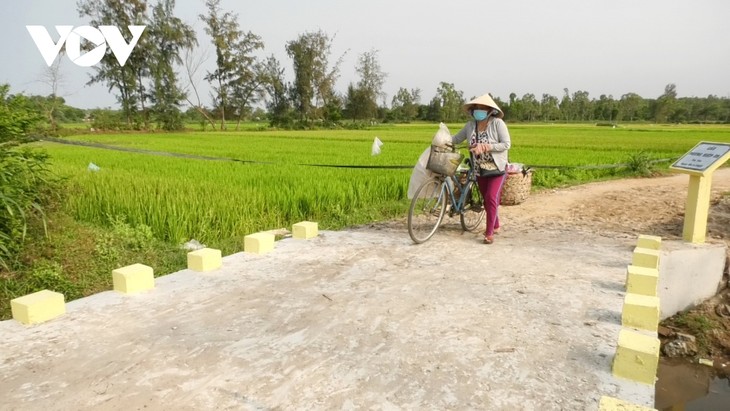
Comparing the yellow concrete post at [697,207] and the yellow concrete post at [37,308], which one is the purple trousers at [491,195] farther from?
the yellow concrete post at [37,308]

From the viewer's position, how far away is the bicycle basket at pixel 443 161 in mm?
4605

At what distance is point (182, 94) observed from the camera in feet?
128

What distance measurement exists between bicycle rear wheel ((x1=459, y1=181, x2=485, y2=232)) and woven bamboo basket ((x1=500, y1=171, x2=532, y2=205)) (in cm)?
186

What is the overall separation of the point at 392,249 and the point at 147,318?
7.50 feet

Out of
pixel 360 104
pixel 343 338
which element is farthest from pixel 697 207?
pixel 360 104

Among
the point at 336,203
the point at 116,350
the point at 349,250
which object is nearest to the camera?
the point at 116,350

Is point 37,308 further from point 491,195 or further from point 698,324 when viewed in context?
point 698,324

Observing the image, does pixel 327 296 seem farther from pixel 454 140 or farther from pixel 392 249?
pixel 454 140

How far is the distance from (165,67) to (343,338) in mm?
40945

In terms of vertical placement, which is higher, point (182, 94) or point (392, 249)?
point (182, 94)

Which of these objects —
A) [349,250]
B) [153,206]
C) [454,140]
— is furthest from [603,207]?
[153,206]

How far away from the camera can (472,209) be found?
518cm

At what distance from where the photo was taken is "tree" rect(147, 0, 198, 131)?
37.7 m

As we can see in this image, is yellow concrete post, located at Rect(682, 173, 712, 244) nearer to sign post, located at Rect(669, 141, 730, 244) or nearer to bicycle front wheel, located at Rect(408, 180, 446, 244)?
sign post, located at Rect(669, 141, 730, 244)
